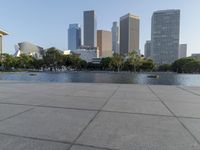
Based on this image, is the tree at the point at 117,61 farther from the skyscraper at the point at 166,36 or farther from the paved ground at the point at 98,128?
the paved ground at the point at 98,128

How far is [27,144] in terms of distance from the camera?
340 cm

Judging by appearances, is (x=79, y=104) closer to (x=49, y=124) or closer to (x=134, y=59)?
(x=49, y=124)

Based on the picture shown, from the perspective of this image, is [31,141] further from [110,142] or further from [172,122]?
[172,122]

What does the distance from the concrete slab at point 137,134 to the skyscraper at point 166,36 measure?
171140 mm

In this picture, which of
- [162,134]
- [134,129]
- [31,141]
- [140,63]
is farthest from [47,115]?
[140,63]

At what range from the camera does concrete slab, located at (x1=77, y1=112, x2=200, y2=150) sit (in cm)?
341

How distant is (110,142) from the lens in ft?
11.5

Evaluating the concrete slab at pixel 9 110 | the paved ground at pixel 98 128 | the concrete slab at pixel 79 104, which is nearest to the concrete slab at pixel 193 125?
the paved ground at pixel 98 128

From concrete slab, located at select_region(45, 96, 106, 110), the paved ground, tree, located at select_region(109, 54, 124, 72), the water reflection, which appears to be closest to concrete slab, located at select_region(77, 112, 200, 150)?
the paved ground

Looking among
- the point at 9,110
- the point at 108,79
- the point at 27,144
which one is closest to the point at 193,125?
the point at 27,144

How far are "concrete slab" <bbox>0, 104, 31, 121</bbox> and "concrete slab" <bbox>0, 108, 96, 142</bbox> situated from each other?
1.06ft

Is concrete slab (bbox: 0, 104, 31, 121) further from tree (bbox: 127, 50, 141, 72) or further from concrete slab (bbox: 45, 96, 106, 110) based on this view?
tree (bbox: 127, 50, 141, 72)

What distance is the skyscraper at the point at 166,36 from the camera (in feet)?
543

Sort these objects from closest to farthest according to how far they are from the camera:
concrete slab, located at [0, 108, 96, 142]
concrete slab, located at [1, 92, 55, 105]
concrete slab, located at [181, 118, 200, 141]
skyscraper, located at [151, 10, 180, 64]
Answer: concrete slab, located at [0, 108, 96, 142]
concrete slab, located at [181, 118, 200, 141]
concrete slab, located at [1, 92, 55, 105]
skyscraper, located at [151, 10, 180, 64]
